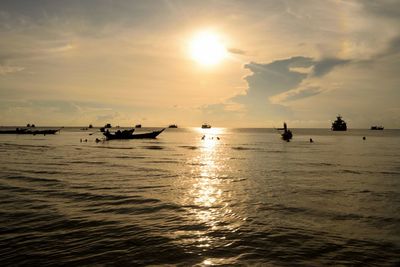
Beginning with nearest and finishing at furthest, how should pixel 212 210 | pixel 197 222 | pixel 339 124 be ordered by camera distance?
pixel 197 222 < pixel 212 210 < pixel 339 124

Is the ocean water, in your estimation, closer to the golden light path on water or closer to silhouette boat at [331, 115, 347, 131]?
the golden light path on water

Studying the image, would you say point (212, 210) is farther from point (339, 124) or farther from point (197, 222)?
point (339, 124)

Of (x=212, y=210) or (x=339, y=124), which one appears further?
(x=339, y=124)

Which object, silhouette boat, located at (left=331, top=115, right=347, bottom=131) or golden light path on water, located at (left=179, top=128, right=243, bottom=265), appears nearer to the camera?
golden light path on water, located at (left=179, top=128, right=243, bottom=265)

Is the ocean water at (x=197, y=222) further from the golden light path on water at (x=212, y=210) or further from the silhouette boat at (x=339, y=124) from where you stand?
the silhouette boat at (x=339, y=124)

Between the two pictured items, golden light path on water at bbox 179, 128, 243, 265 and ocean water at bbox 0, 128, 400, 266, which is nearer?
ocean water at bbox 0, 128, 400, 266

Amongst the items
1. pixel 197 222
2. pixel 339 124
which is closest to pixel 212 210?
pixel 197 222

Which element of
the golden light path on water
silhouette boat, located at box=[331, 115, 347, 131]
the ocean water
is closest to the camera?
the ocean water

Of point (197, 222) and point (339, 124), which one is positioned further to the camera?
point (339, 124)

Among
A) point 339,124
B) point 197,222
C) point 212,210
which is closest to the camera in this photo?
point 197,222

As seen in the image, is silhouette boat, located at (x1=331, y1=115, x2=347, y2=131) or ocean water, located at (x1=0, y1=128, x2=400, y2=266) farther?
silhouette boat, located at (x1=331, y1=115, x2=347, y2=131)

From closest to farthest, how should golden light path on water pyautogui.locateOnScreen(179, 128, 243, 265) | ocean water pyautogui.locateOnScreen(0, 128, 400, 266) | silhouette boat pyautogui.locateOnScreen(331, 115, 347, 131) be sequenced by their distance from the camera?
ocean water pyautogui.locateOnScreen(0, 128, 400, 266)
golden light path on water pyautogui.locateOnScreen(179, 128, 243, 265)
silhouette boat pyautogui.locateOnScreen(331, 115, 347, 131)

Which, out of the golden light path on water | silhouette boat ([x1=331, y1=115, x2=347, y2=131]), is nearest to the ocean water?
the golden light path on water

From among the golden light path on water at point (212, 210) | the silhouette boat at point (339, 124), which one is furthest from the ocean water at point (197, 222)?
the silhouette boat at point (339, 124)
